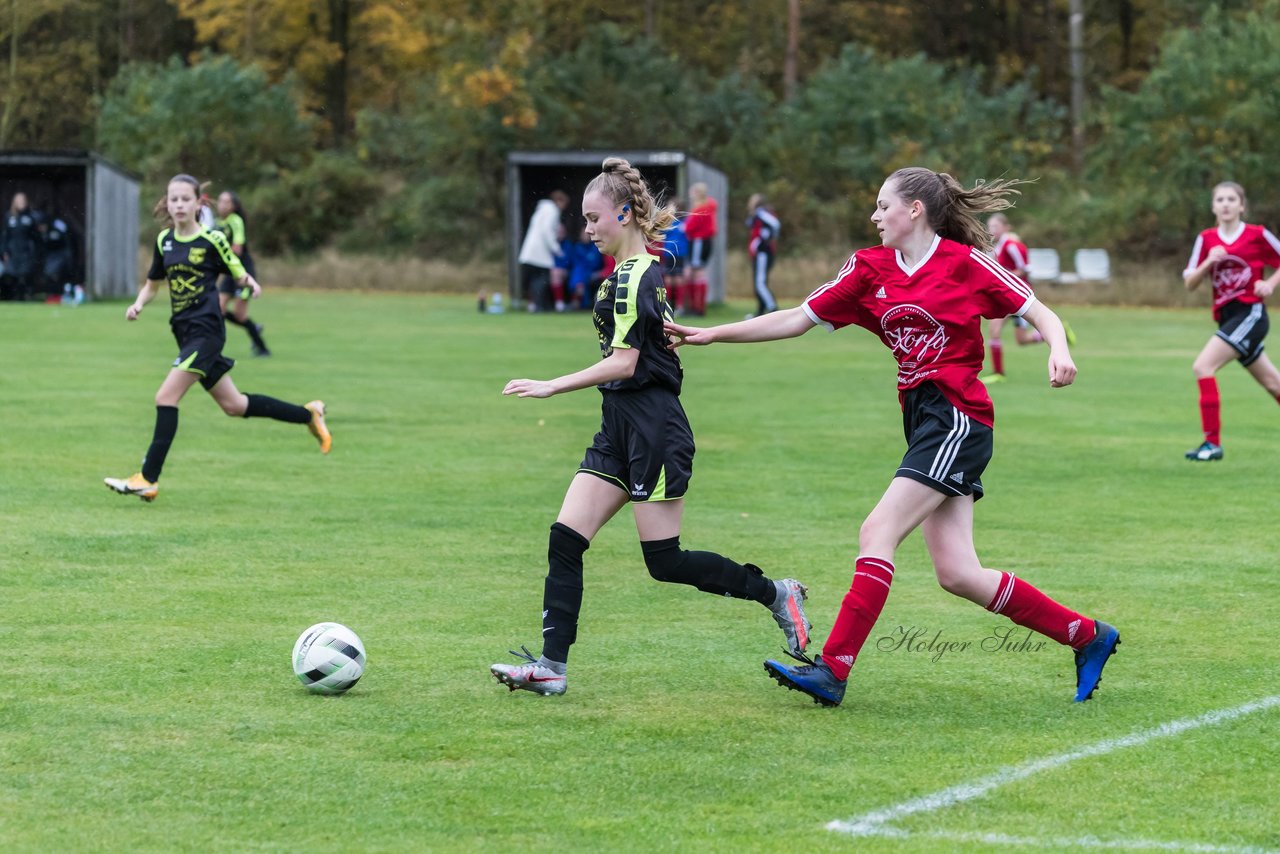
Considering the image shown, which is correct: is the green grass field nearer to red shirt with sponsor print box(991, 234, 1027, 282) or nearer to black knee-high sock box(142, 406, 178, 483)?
black knee-high sock box(142, 406, 178, 483)

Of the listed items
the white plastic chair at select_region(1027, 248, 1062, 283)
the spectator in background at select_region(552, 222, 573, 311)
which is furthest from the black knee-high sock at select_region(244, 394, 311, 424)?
the white plastic chair at select_region(1027, 248, 1062, 283)

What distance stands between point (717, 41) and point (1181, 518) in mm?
49944

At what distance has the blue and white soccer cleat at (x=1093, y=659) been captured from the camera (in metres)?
5.71

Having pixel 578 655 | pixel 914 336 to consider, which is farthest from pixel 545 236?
pixel 914 336

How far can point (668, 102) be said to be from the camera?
50406 mm

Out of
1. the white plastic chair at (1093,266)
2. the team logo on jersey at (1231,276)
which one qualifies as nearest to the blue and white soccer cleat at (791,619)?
the team logo on jersey at (1231,276)

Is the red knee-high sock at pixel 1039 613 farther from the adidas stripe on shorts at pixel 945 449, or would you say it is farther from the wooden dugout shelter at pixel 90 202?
the wooden dugout shelter at pixel 90 202

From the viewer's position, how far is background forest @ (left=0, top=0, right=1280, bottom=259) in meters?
42.4

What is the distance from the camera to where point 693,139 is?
Result: 50.7 metres

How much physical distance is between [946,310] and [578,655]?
6.17 ft

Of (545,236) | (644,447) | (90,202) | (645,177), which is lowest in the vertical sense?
(644,447)

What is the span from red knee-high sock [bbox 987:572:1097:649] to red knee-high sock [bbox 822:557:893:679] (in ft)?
1.41

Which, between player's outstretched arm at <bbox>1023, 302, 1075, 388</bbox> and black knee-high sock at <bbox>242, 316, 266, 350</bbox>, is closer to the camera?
player's outstretched arm at <bbox>1023, 302, 1075, 388</bbox>

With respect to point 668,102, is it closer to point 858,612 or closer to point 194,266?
point 194,266
